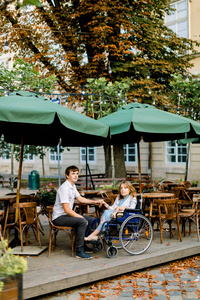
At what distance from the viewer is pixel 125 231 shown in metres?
5.96

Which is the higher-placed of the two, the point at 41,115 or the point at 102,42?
the point at 102,42

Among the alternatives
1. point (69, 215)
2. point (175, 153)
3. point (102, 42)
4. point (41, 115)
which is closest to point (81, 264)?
point (69, 215)

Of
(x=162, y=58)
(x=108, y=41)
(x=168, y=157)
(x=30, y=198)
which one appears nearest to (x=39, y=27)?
(x=108, y=41)

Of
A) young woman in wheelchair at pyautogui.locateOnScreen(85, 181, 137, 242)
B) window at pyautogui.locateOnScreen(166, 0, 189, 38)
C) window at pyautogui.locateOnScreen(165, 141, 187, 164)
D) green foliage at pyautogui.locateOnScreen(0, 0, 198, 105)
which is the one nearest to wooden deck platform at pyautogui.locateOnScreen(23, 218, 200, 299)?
young woman in wheelchair at pyautogui.locateOnScreen(85, 181, 137, 242)

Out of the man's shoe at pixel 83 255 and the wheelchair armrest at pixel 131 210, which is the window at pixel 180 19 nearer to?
the wheelchair armrest at pixel 131 210

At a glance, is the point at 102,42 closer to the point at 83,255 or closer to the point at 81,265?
the point at 83,255

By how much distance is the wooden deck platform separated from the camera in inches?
186

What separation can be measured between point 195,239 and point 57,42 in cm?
1296

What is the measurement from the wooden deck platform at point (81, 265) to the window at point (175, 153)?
15.2 m

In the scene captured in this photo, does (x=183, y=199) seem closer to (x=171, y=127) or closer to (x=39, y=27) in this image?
(x=171, y=127)

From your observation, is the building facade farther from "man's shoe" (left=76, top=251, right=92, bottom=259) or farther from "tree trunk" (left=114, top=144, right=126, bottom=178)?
"man's shoe" (left=76, top=251, right=92, bottom=259)

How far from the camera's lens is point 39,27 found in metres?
17.4

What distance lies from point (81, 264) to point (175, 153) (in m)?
17.4

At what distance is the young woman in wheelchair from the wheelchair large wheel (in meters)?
0.25
